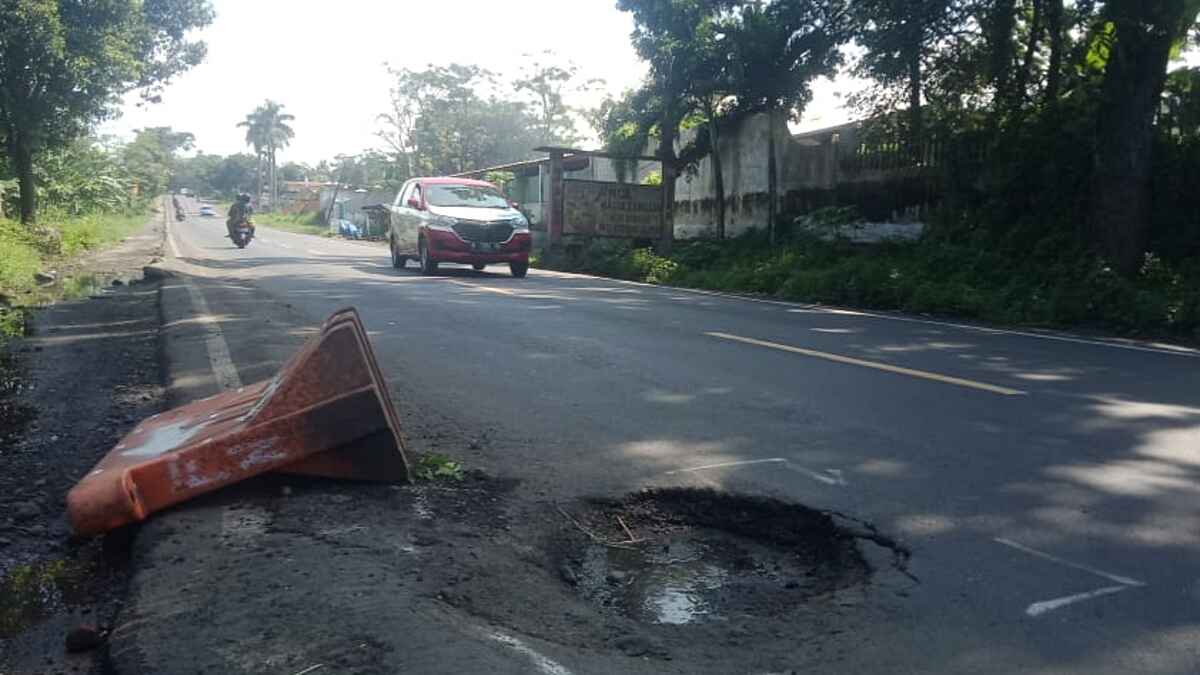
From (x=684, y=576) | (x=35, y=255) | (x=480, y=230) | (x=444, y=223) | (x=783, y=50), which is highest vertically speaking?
(x=783, y=50)

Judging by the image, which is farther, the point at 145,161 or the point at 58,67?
the point at 145,161

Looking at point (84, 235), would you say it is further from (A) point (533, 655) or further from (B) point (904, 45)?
(A) point (533, 655)

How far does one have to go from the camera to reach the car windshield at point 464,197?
1803cm

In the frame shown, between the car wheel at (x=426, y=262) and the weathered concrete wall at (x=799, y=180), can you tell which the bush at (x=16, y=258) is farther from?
the weathered concrete wall at (x=799, y=180)

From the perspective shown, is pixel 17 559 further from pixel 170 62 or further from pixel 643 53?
pixel 170 62

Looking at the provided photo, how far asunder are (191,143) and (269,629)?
445ft

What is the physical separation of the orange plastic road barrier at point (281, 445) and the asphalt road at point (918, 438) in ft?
2.58

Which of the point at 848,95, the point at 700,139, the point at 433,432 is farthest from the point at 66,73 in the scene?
the point at 433,432

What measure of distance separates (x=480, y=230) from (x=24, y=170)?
15100 millimetres

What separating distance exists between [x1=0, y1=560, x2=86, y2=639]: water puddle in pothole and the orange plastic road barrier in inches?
6.6

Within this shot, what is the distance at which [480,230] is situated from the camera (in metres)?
17.3

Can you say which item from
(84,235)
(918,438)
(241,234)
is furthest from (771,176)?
(84,235)

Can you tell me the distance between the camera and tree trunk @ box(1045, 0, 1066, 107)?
50.3 feet

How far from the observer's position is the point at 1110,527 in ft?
12.5
